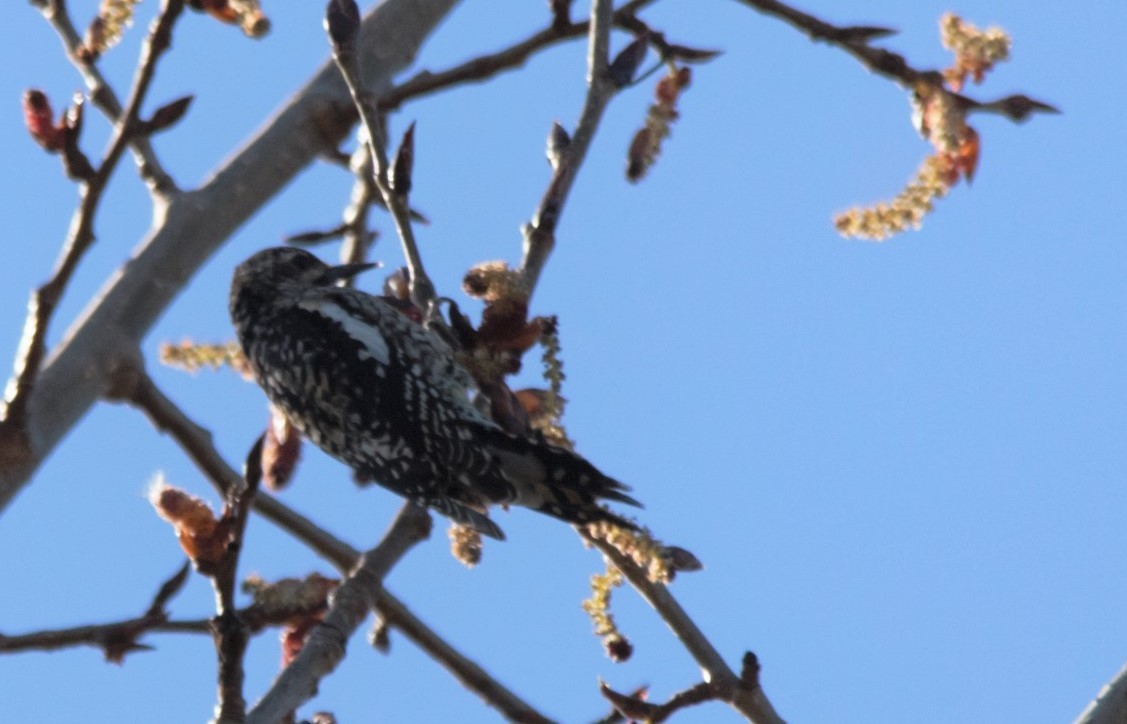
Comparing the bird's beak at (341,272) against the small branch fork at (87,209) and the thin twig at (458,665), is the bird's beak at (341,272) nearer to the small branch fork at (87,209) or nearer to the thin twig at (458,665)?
the thin twig at (458,665)

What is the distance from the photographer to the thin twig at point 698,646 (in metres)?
3.02

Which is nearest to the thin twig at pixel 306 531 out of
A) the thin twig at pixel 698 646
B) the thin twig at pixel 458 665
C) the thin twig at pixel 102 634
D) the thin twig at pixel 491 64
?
the thin twig at pixel 458 665

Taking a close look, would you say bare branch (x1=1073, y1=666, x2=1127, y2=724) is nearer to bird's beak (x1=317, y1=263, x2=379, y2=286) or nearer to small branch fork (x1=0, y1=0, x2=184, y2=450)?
small branch fork (x1=0, y1=0, x2=184, y2=450)

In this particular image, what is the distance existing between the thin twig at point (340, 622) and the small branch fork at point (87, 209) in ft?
2.29

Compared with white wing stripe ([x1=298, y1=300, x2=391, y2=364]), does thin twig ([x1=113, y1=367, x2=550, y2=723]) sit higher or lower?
lower

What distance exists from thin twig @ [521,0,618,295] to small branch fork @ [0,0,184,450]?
949 millimetres

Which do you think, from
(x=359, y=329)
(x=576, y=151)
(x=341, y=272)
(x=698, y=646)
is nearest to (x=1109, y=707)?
(x=698, y=646)

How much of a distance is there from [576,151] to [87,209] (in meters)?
1.13

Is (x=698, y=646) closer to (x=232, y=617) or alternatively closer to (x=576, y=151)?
(x=576, y=151)

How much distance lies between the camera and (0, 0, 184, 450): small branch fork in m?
2.47

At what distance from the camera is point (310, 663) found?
2.56m

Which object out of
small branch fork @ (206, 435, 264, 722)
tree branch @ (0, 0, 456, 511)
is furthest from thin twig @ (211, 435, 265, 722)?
tree branch @ (0, 0, 456, 511)

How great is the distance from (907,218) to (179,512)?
1.72m

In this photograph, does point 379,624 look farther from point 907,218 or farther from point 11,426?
point 907,218
